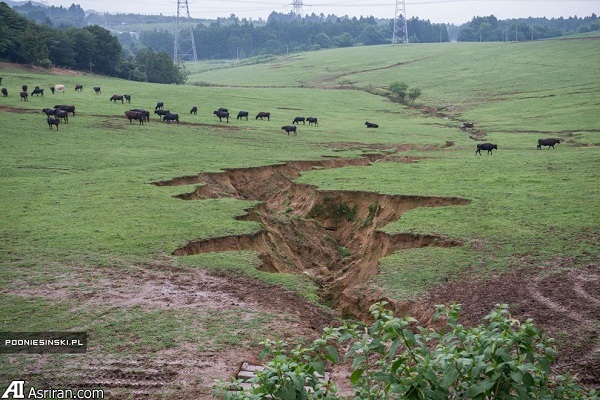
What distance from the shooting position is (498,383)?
5562mm

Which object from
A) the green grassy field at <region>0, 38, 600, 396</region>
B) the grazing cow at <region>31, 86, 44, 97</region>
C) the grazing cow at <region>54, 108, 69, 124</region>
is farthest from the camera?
the grazing cow at <region>31, 86, 44, 97</region>

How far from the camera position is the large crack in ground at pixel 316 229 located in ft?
60.1

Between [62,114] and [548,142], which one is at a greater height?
[62,114]


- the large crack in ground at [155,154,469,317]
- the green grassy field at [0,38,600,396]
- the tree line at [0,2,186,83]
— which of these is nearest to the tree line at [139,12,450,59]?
the tree line at [0,2,186,83]

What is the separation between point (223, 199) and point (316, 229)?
3720mm

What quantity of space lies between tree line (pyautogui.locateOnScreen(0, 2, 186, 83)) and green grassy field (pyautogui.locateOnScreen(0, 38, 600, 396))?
4.53 meters

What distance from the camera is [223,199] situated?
24.2 m

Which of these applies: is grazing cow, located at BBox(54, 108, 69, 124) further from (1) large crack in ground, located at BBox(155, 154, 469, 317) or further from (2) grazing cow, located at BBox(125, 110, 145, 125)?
(1) large crack in ground, located at BBox(155, 154, 469, 317)

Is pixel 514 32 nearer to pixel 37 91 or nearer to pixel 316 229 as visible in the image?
pixel 37 91

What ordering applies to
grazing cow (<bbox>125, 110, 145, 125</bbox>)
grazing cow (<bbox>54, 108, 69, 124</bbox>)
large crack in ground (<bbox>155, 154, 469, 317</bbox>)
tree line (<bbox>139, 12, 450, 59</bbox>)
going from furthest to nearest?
tree line (<bbox>139, 12, 450, 59</bbox>), grazing cow (<bbox>125, 110, 145, 125</bbox>), grazing cow (<bbox>54, 108, 69, 124</bbox>), large crack in ground (<bbox>155, 154, 469, 317</bbox>)

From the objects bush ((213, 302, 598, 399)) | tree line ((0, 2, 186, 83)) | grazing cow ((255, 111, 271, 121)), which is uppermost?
tree line ((0, 2, 186, 83))

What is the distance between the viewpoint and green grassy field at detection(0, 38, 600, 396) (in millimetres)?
13805

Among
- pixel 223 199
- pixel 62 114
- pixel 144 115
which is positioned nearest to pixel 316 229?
pixel 223 199

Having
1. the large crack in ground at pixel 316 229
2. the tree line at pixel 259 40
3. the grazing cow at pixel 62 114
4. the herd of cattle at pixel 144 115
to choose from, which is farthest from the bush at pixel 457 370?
the tree line at pixel 259 40
